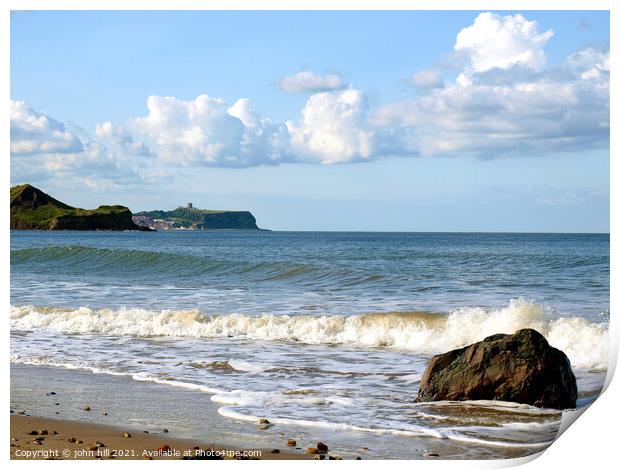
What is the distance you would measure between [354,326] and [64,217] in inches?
2702

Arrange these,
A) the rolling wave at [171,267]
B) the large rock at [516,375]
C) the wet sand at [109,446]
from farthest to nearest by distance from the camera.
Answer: the rolling wave at [171,267], the large rock at [516,375], the wet sand at [109,446]

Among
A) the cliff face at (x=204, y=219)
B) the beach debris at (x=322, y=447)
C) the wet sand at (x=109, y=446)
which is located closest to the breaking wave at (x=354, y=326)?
the beach debris at (x=322, y=447)

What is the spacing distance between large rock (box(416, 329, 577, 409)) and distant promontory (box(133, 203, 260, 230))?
829 inches

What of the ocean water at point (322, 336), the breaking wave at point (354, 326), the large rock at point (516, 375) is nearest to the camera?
the ocean water at point (322, 336)

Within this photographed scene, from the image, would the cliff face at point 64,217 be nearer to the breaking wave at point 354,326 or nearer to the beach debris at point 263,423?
the breaking wave at point 354,326

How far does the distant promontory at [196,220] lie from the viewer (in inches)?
1641

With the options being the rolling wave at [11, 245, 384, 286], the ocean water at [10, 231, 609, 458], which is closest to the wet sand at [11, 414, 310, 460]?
the ocean water at [10, 231, 609, 458]

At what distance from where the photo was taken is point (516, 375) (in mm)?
6836

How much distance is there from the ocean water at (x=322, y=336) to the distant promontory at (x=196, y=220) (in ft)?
32.6

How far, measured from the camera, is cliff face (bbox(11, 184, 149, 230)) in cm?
6084

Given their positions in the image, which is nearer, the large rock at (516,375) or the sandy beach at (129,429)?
the sandy beach at (129,429)

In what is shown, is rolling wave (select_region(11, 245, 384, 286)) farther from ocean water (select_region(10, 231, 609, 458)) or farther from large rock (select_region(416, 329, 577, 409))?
large rock (select_region(416, 329, 577, 409))
